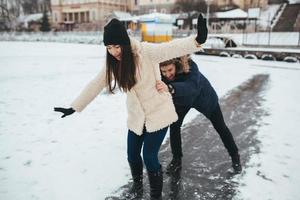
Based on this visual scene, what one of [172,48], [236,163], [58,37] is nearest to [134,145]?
[172,48]

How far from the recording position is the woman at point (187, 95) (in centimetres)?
282

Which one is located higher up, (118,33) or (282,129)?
(118,33)

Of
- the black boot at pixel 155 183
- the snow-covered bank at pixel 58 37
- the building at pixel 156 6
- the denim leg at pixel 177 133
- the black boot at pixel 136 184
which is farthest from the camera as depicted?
the building at pixel 156 6

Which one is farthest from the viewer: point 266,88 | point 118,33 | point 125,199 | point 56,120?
point 266,88

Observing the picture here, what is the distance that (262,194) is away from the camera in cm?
320

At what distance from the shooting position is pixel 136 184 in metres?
3.32

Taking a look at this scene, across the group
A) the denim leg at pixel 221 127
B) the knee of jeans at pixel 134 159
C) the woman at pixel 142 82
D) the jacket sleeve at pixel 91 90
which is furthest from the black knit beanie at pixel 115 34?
the denim leg at pixel 221 127

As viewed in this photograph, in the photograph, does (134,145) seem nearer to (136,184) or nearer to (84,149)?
(136,184)

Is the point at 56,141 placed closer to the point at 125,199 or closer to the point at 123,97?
the point at 125,199

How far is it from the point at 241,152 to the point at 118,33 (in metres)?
2.77

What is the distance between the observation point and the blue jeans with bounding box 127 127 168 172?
2.73m

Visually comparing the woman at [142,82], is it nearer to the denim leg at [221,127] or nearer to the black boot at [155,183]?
the black boot at [155,183]

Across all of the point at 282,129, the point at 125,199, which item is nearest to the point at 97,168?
the point at 125,199

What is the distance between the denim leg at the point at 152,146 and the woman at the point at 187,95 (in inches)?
14.9
